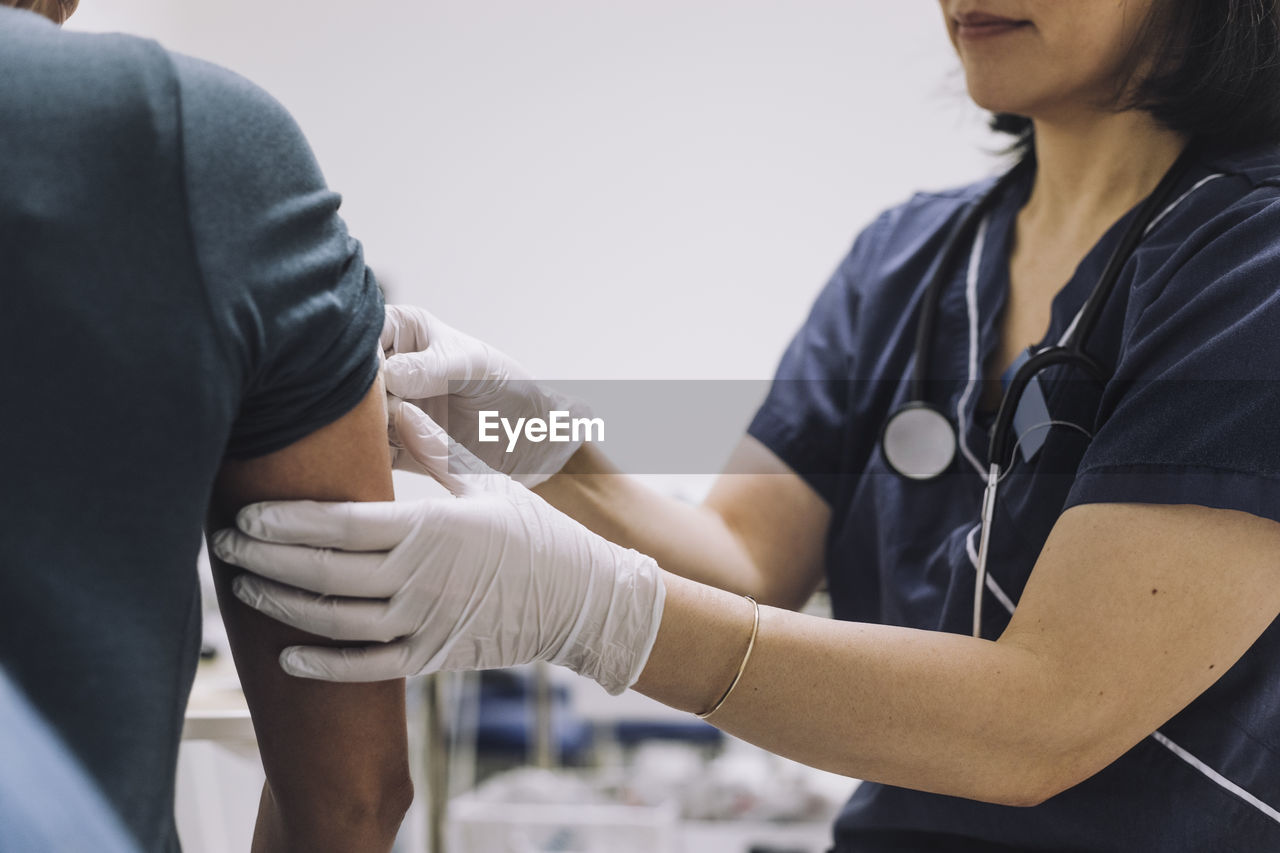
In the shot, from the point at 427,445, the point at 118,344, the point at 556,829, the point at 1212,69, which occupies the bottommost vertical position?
the point at 556,829

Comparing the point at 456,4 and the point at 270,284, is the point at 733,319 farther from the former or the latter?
the point at 270,284

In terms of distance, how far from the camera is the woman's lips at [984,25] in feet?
3.10

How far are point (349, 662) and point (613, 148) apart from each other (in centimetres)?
223

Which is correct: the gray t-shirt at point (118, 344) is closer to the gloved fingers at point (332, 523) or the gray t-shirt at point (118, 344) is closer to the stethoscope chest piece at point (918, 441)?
the gloved fingers at point (332, 523)

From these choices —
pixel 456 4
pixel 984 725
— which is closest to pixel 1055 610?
pixel 984 725

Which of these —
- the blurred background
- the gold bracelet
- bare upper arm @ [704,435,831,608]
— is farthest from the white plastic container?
the gold bracelet

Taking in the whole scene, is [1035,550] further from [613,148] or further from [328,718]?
[613,148]

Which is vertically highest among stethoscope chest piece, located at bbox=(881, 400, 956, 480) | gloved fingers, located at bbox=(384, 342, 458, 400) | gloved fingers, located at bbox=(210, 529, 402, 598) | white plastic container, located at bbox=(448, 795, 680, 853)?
gloved fingers, located at bbox=(384, 342, 458, 400)

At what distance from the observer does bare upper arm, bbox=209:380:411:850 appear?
67 centimetres

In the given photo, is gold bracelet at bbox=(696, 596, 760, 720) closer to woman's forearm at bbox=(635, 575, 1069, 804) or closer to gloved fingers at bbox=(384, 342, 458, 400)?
woman's forearm at bbox=(635, 575, 1069, 804)

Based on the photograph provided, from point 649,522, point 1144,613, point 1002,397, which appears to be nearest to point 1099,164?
point 1002,397

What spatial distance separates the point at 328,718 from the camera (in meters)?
0.70

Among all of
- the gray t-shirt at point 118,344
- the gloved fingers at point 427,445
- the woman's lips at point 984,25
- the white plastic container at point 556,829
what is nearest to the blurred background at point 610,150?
the white plastic container at point 556,829

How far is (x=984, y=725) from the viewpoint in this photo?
78cm
